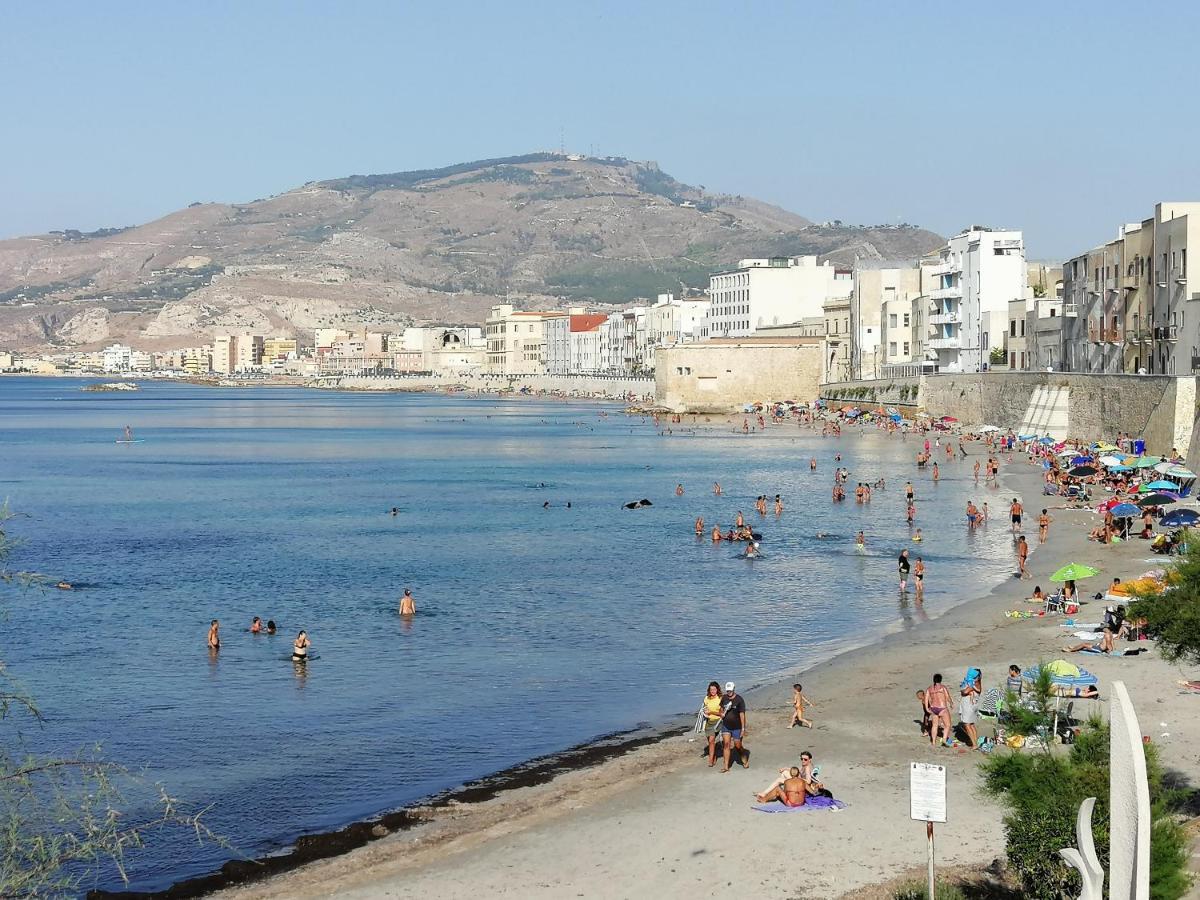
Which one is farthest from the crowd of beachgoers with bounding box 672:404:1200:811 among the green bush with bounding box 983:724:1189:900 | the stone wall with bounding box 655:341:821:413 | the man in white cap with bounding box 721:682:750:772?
the stone wall with bounding box 655:341:821:413

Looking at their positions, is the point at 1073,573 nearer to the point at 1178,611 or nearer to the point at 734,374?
the point at 1178,611

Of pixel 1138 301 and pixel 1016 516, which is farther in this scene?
pixel 1138 301

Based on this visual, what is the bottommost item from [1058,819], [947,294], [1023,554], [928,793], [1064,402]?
[1023,554]

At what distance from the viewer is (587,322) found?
18575 centimetres

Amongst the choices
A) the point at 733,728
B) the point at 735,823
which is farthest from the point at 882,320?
the point at 735,823

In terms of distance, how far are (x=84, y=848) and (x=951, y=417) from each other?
73144 mm

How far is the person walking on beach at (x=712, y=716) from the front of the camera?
16.9m

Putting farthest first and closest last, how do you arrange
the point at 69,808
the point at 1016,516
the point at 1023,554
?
the point at 1016,516 → the point at 1023,554 → the point at 69,808

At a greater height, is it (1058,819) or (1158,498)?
(1158,498)

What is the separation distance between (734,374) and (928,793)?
10211 cm

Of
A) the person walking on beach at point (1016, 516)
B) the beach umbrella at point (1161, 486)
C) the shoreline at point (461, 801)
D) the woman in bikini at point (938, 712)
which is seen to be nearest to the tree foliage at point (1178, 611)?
the woman in bikini at point (938, 712)

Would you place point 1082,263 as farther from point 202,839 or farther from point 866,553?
point 202,839

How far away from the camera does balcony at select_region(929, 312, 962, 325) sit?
85644 millimetres

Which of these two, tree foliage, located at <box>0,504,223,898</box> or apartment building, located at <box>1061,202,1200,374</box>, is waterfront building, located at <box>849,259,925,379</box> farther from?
tree foliage, located at <box>0,504,223,898</box>
